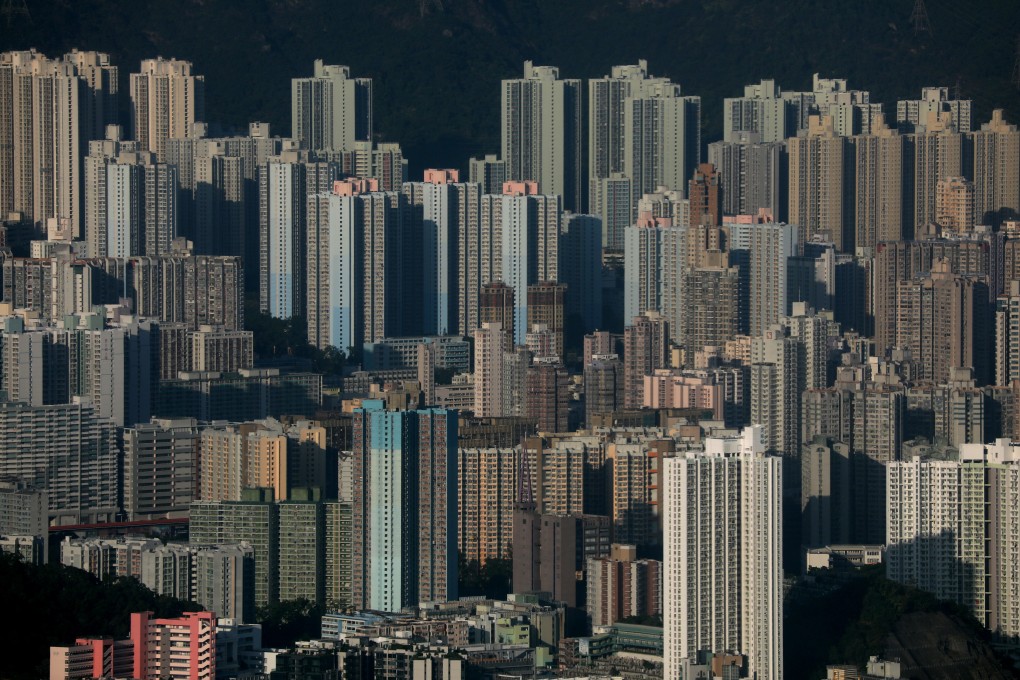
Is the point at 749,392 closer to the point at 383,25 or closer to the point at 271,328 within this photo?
the point at 271,328

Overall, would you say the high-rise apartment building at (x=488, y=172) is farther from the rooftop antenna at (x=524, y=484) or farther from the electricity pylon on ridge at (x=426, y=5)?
the rooftop antenna at (x=524, y=484)

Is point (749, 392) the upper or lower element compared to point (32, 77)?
lower

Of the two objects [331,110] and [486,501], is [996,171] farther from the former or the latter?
[486,501]

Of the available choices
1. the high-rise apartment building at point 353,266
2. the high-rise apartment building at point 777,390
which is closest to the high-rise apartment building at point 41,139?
Result: the high-rise apartment building at point 353,266

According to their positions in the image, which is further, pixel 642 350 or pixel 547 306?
pixel 547 306

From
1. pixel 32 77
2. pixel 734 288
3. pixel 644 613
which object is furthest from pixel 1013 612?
pixel 32 77

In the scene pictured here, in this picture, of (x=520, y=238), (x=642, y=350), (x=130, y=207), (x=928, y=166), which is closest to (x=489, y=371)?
(x=642, y=350)
